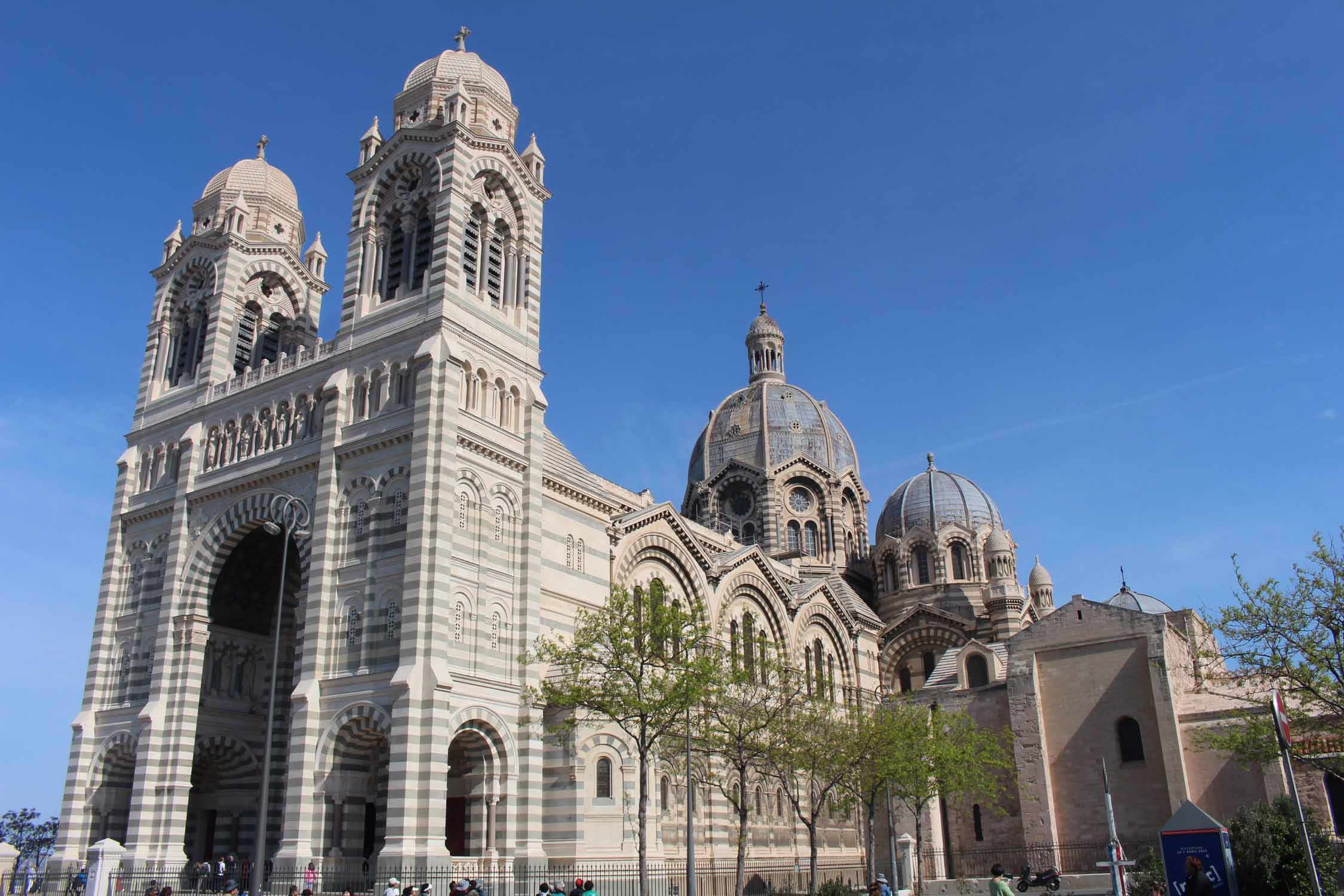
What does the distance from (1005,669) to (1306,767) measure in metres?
14.9

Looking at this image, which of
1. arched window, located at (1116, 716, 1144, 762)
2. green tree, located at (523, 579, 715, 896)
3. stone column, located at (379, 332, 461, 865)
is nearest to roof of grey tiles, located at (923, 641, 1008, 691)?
arched window, located at (1116, 716, 1144, 762)

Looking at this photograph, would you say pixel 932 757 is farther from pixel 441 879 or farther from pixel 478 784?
pixel 441 879

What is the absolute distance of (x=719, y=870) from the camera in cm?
3850

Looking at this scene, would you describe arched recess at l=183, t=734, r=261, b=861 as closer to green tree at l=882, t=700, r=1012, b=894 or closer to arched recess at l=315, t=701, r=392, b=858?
arched recess at l=315, t=701, r=392, b=858

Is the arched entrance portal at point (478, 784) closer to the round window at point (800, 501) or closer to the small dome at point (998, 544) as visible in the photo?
the round window at point (800, 501)

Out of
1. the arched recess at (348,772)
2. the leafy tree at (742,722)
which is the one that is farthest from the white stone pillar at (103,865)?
the leafy tree at (742,722)

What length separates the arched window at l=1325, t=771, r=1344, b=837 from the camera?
1453 inches

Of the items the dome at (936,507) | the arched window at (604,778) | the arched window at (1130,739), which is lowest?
the arched window at (604,778)

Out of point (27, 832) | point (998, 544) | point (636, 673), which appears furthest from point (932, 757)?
point (27, 832)

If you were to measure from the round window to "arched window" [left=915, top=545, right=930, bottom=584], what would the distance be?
6.93 m

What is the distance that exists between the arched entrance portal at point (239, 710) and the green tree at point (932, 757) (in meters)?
20.5

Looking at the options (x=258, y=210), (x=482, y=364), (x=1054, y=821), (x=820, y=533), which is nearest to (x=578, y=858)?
(x=482, y=364)

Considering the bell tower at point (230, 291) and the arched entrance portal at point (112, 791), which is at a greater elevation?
the bell tower at point (230, 291)

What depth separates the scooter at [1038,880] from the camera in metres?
35.2
